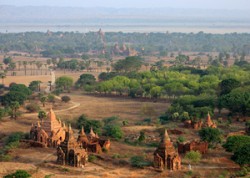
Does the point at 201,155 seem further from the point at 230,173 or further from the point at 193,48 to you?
the point at 193,48

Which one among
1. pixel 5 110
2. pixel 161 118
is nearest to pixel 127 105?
pixel 161 118

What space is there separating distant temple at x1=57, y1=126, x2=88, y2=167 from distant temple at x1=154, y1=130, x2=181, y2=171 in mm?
5504

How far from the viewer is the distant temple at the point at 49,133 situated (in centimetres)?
4459

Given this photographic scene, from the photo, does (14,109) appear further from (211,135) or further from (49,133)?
(211,135)

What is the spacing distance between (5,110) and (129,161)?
23.2 metres

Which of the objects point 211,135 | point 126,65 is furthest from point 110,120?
point 126,65

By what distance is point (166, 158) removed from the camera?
36.5 m

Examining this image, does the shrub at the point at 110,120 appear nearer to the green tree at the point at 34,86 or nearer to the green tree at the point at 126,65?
the green tree at the point at 34,86

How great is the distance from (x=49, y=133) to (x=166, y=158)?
13.5 m

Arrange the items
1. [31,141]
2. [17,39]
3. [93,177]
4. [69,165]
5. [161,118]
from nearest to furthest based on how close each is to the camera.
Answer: [93,177] < [69,165] < [31,141] < [161,118] < [17,39]

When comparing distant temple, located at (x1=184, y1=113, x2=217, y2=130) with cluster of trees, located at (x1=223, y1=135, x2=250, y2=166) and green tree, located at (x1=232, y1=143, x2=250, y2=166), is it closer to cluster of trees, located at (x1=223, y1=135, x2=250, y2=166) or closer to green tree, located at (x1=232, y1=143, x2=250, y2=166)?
cluster of trees, located at (x1=223, y1=135, x2=250, y2=166)

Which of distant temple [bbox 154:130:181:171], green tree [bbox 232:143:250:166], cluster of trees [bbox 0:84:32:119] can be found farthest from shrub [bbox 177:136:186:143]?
cluster of trees [bbox 0:84:32:119]

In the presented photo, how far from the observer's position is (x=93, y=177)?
34438 mm

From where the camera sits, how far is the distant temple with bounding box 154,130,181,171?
1431 inches
